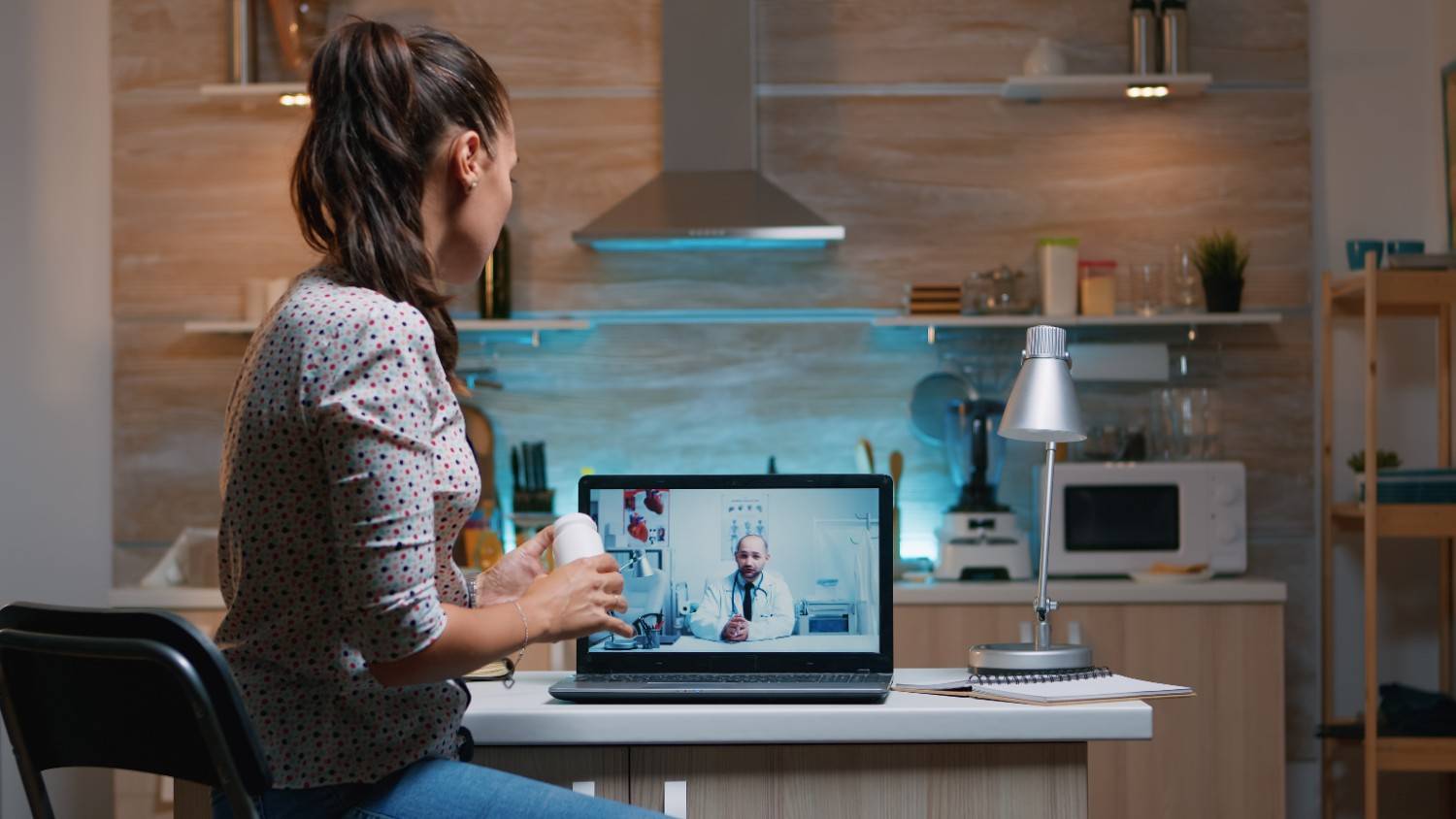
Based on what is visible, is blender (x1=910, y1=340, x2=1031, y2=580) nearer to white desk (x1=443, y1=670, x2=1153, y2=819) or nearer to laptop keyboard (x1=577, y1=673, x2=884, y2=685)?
laptop keyboard (x1=577, y1=673, x2=884, y2=685)

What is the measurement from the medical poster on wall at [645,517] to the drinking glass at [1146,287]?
2363 mm

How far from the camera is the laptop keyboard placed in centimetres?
167

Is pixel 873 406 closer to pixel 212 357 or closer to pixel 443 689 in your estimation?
pixel 212 357

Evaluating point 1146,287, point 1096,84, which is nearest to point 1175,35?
point 1096,84

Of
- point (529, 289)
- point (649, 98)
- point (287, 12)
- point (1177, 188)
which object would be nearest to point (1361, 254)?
point (1177, 188)

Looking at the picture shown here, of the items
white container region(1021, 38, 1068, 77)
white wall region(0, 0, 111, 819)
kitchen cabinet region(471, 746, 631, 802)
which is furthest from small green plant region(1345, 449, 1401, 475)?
white wall region(0, 0, 111, 819)

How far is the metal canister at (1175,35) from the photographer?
3795mm

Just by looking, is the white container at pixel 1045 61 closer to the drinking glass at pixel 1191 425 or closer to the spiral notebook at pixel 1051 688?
the drinking glass at pixel 1191 425

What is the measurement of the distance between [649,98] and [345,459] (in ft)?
9.80

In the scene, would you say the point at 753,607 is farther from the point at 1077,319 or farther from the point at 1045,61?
the point at 1045,61

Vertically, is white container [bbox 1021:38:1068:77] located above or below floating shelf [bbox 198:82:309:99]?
above

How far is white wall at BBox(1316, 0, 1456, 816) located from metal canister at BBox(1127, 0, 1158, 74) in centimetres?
49

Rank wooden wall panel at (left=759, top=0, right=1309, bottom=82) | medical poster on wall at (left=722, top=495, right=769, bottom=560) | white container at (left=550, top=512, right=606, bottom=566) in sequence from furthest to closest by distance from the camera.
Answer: wooden wall panel at (left=759, top=0, right=1309, bottom=82) < medical poster on wall at (left=722, top=495, right=769, bottom=560) < white container at (left=550, top=512, right=606, bottom=566)

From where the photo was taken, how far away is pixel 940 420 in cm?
388
